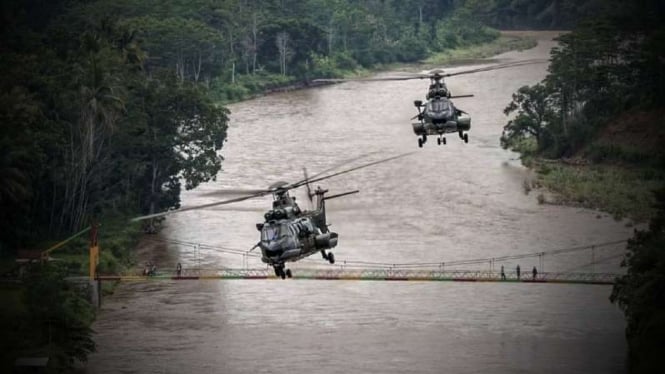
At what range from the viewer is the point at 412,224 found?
6762 centimetres

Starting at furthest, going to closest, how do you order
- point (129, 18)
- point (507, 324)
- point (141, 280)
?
point (129, 18)
point (141, 280)
point (507, 324)

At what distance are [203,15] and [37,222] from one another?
138 ft

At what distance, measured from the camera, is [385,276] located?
58.7 meters

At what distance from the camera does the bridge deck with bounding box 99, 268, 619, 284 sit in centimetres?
5775

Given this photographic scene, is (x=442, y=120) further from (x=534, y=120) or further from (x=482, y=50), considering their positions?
(x=482, y=50)

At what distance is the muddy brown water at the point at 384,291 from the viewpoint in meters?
51.6

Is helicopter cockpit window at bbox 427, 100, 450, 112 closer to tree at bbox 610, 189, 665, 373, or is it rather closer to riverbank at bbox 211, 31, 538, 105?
tree at bbox 610, 189, 665, 373

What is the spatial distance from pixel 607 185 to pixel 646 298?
26.4m

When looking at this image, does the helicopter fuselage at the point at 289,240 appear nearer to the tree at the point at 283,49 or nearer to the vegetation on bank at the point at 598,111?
the vegetation on bank at the point at 598,111

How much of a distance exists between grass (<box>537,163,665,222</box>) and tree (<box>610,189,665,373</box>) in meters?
19.0

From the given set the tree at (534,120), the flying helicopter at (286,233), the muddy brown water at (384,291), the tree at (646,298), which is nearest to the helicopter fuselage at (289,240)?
the flying helicopter at (286,233)

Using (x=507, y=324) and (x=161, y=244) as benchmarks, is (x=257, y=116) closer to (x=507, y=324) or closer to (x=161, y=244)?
(x=161, y=244)

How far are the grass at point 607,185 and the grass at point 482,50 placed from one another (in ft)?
118

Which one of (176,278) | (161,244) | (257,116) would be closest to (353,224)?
(161,244)
